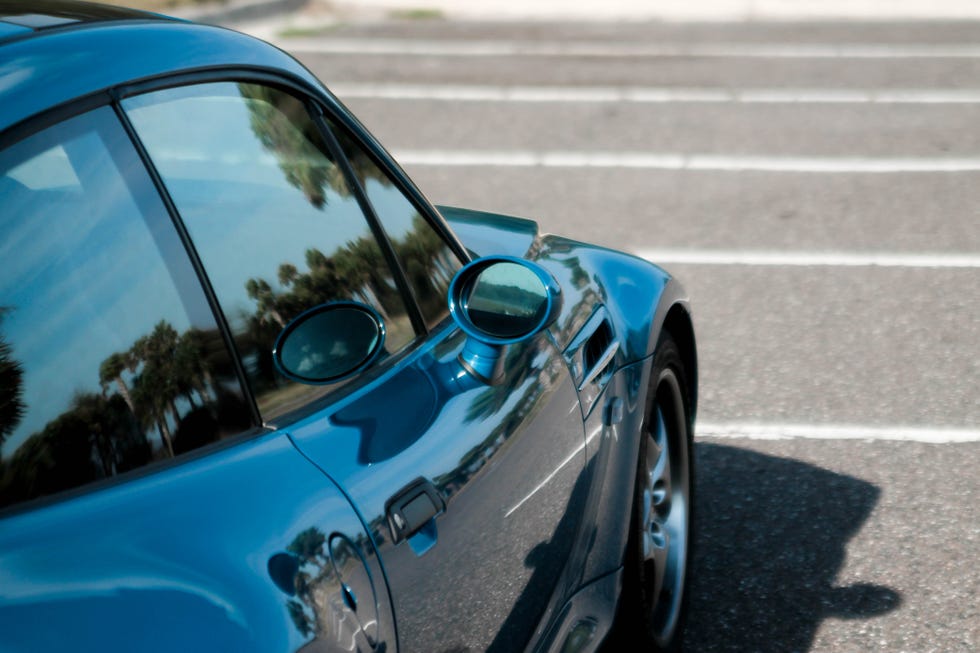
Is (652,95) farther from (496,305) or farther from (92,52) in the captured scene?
(92,52)

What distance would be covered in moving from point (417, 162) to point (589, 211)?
172 cm

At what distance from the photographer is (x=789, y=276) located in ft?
21.6

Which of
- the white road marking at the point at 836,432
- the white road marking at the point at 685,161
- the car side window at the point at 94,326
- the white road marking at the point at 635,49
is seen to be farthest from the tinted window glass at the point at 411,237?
the white road marking at the point at 635,49

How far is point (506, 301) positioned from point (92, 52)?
0.85 meters

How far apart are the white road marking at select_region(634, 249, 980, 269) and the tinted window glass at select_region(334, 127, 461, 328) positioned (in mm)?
4247

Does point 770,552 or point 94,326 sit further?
point 770,552

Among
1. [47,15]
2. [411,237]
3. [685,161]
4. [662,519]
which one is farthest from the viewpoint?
[685,161]

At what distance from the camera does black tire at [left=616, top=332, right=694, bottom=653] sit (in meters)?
3.04

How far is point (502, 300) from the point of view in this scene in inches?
92.0

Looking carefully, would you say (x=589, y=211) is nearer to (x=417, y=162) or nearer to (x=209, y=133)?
(x=417, y=162)

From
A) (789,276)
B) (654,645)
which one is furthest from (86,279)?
(789,276)

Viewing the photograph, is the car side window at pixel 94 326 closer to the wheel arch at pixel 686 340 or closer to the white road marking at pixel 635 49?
the wheel arch at pixel 686 340

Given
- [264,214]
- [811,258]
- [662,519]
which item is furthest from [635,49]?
[264,214]

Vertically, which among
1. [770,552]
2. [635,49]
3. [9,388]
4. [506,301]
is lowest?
[770,552]
